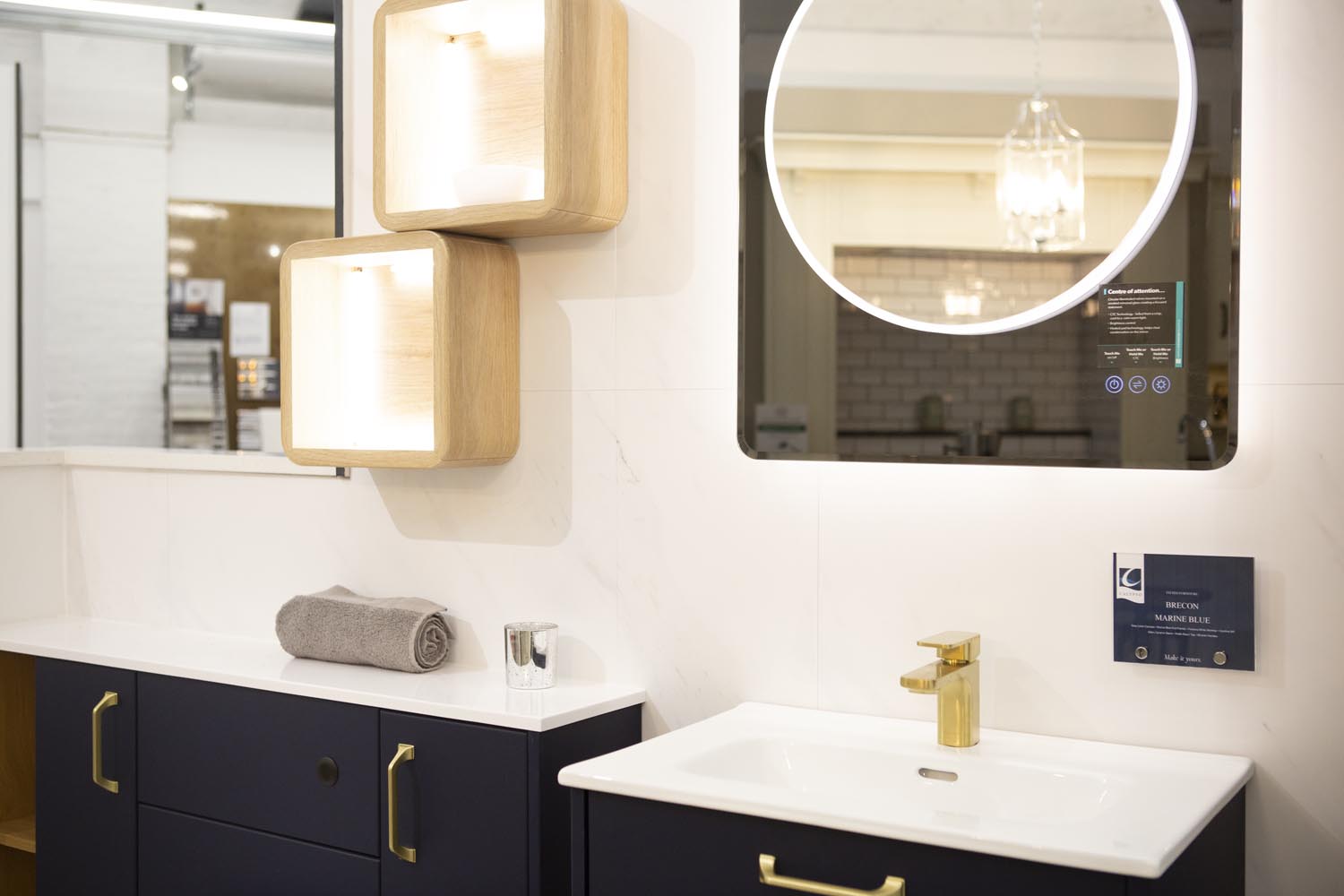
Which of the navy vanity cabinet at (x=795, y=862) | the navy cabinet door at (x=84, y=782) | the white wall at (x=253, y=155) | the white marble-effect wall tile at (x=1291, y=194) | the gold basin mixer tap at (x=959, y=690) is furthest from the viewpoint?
the white wall at (x=253, y=155)

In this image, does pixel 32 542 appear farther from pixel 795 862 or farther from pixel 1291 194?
pixel 1291 194

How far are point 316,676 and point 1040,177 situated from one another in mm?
1428

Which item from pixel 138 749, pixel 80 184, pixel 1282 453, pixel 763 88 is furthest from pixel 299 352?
pixel 80 184

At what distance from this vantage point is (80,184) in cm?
617

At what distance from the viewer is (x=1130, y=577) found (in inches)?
67.4

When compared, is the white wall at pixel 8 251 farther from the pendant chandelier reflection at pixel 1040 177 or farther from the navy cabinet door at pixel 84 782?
the pendant chandelier reflection at pixel 1040 177

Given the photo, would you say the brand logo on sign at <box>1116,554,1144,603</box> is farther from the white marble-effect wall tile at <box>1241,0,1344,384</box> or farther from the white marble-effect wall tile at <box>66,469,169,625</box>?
the white marble-effect wall tile at <box>66,469,169,625</box>

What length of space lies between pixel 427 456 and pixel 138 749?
2.62 feet

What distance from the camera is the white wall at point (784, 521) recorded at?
1.62m

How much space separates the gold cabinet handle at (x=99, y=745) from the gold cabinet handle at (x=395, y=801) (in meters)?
0.69

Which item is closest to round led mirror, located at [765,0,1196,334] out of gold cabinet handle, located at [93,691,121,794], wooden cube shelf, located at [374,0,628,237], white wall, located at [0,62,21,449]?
wooden cube shelf, located at [374,0,628,237]

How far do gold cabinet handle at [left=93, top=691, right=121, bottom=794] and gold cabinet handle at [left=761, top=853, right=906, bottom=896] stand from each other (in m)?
1.42

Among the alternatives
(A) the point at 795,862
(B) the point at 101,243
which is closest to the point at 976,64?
(A) the point at 795,862

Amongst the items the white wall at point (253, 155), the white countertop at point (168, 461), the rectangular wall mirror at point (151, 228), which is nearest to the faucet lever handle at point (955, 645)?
the white countertop at point (168, 461)
